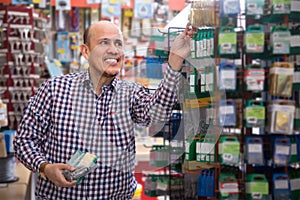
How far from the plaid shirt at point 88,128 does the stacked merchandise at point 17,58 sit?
412 cm

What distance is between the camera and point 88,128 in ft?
6.00

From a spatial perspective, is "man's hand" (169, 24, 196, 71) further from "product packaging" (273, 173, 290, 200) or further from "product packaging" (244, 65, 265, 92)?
"product packaging" (273, 173, 290, 200)

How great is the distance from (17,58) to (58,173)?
451 cm

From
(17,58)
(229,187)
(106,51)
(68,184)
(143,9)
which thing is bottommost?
(229,187)

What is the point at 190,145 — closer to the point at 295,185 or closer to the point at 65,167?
the point at 65,167

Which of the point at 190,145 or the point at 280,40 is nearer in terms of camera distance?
the point at 190,145

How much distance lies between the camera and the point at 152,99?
1.78 m

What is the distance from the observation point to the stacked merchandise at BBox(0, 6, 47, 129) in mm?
5961

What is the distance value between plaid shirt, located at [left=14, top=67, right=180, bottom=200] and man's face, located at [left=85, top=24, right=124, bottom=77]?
9 cm

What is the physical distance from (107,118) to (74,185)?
0.89 ft

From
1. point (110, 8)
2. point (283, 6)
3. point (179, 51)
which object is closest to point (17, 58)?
point (110, 8)

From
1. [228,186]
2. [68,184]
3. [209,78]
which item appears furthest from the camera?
[228,186]

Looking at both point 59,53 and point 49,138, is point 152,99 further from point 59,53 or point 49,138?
point 59,53

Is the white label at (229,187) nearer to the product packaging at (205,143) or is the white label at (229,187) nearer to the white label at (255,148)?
the white label at (255,148)
